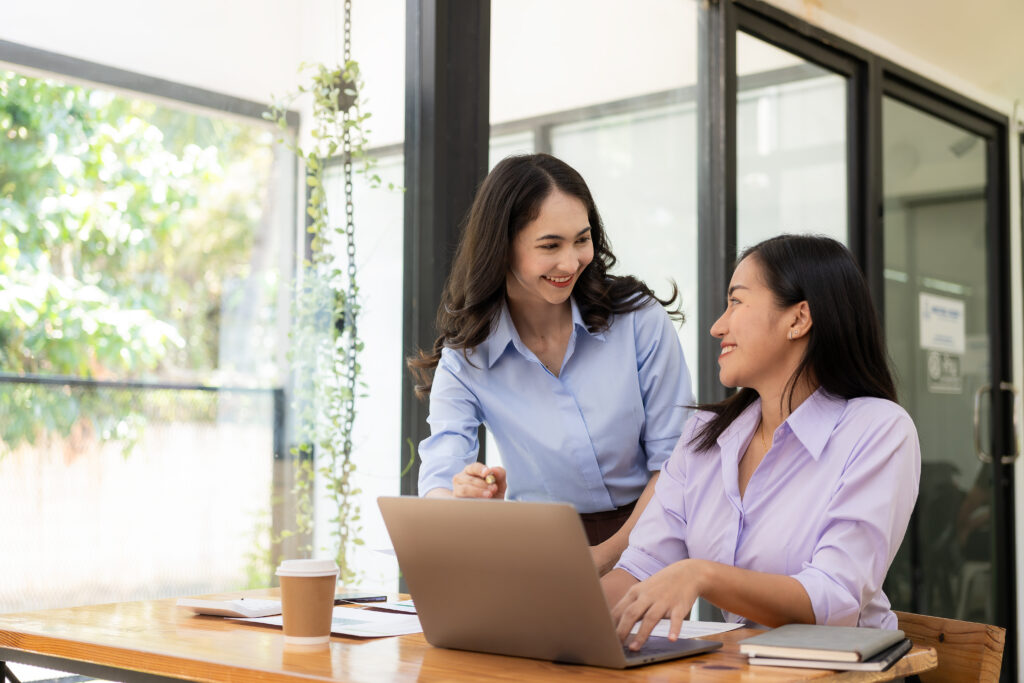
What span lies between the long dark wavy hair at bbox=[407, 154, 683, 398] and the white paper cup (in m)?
0.82

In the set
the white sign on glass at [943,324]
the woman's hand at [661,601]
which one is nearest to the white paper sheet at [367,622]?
the woman's hand at [661,601]

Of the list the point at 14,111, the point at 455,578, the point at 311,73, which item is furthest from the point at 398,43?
the point at 455,578

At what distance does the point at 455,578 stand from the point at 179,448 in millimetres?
1176

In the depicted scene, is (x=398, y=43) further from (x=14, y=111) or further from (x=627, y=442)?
(x=627, y=442)

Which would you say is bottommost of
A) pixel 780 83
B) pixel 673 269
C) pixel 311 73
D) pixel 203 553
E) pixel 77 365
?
pixel 203 553

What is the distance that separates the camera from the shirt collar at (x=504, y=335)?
2.11 meters

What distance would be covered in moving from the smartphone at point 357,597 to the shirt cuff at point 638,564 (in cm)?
40

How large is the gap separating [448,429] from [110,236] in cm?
77

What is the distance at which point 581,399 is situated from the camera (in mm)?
2127

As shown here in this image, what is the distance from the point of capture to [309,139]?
2490 millimetres

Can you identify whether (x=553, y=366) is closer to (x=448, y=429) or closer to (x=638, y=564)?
(x=448, y=429)

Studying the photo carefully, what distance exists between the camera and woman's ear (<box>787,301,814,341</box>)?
1.75 meters

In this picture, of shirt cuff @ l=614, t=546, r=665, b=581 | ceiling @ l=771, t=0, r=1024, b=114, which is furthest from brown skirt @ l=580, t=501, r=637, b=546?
ceiling @ l=771, t=0, r=1024, b=114

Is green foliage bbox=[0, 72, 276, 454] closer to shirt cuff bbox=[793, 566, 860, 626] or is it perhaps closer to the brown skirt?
the brown skirt
